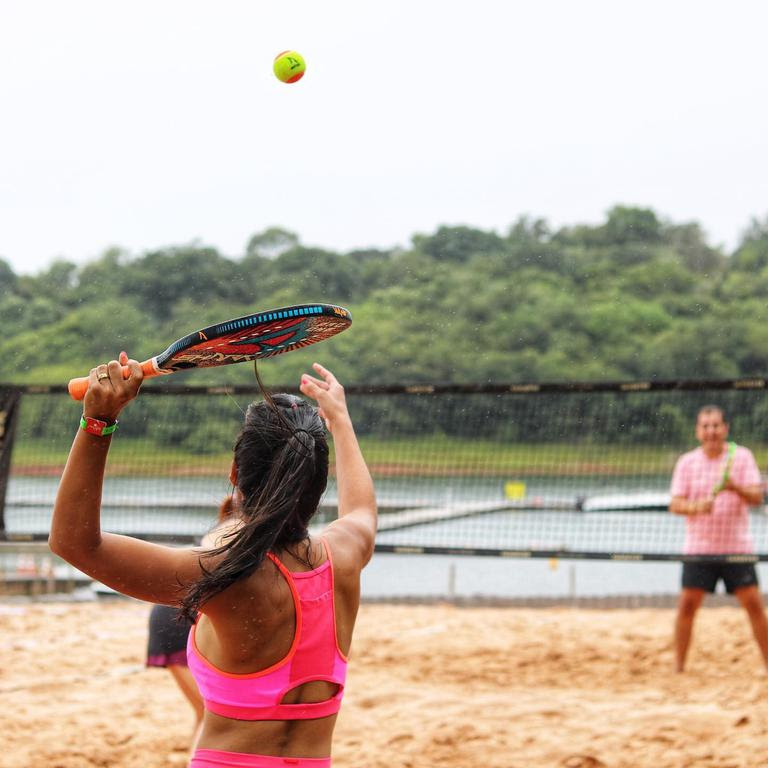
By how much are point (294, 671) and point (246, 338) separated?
2.24ft

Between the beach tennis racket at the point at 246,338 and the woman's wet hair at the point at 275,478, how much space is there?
0.15 meters

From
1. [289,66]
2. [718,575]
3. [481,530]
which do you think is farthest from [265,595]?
[481,530]

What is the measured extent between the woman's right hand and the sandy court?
2460mm

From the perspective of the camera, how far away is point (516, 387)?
19.7ft

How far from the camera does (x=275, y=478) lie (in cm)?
206

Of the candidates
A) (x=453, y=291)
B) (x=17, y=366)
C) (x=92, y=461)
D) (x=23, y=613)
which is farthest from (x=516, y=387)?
(x=453, y=291)

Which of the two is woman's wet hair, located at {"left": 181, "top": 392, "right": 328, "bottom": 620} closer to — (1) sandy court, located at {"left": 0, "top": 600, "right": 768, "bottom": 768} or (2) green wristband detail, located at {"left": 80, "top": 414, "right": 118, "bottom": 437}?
(2) green wristband detail, located at {"left": 80, "top": 414, "right": 118, "bottom": 437}

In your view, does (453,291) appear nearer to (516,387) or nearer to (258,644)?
(516,387)

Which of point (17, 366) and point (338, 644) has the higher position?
point (17, 366)

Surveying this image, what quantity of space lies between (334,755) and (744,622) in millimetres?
4360

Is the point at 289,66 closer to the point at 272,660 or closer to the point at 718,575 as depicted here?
the point at 272,660

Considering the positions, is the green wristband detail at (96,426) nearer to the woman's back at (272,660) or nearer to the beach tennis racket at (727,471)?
the woman's back at (272,660)

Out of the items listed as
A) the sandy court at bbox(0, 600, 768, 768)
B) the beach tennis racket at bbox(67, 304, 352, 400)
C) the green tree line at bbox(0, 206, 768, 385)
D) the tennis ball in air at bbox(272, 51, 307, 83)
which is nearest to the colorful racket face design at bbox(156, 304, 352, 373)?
the beach tennis racket at bbox(67, 304, 352, 400)

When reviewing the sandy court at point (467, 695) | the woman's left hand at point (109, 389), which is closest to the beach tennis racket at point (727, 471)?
the sandy court at point (467, 695)
